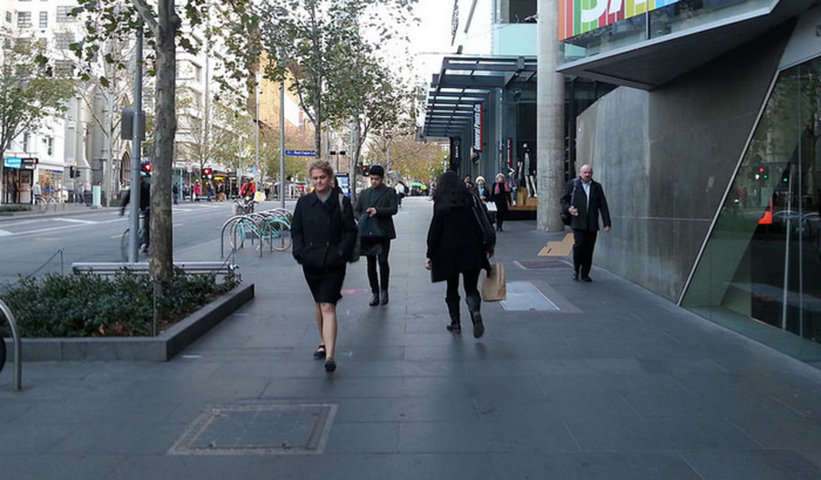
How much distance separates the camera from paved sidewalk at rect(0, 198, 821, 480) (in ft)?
12.8

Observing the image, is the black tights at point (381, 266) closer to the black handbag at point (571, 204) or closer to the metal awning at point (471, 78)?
the black handbag at point (571, 204)

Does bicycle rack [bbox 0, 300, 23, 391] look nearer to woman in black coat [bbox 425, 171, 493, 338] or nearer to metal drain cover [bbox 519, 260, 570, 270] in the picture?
woman in black coat [bbox 425, 171, 493, 338]

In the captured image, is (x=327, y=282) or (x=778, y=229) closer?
(x=327, y=282)

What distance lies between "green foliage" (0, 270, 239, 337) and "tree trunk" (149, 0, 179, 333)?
282mm

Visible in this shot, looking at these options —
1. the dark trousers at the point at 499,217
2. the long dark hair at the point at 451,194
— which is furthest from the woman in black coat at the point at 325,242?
the dark trousers at the point at 499,217

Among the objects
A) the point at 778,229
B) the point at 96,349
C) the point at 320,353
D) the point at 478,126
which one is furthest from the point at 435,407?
→ the point at 478,126

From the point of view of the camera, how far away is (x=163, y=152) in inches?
321

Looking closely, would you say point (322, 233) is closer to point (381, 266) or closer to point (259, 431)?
point (259, 431)

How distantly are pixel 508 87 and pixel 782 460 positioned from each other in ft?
83.7

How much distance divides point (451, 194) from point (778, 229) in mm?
3031

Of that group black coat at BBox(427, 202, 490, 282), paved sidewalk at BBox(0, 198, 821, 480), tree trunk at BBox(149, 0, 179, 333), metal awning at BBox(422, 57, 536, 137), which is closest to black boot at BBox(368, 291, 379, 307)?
paved sidewalk at BBox(0, 198, 821, 480)

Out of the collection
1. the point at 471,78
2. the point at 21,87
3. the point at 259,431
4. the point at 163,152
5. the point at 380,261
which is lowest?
the point at 259,431

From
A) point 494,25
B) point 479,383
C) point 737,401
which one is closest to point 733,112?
point 737,401

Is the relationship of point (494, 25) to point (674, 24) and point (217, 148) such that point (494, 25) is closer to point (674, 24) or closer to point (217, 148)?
point (674, 24)
